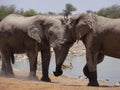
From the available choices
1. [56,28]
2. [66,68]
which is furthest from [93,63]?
[66,68]

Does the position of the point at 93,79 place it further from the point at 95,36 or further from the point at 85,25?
the point at 85,25

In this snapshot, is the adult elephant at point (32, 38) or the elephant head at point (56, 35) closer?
the elephant head at point (56, 35)

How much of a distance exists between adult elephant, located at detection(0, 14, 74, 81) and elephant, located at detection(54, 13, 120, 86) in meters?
0.76

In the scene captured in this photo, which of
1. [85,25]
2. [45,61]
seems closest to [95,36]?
[85,25]

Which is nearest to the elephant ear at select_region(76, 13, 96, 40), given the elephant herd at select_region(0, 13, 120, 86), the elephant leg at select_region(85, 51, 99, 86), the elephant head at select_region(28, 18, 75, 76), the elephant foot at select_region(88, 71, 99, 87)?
the elephant herd at select_region(0, 13, 120, 86)

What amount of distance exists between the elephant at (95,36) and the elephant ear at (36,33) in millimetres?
1694

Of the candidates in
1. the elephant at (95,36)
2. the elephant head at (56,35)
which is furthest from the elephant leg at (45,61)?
the elephant at (95,36)

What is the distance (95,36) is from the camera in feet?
46.9

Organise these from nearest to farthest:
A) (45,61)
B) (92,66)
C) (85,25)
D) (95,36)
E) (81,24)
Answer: (95,36) < (92,66) < (85,25) < (81,24) < (45,61)

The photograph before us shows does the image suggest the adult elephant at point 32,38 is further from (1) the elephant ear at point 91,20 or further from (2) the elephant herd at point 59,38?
(1) the elephant ear at point 91,20

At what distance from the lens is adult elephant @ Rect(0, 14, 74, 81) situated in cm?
1580

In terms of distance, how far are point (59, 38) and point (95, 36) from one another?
1.65 m

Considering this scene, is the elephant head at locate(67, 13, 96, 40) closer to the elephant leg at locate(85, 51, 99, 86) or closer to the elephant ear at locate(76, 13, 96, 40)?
the elephant ear at locate(76, 13, 96, 40)

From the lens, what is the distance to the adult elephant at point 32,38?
15.8 m
